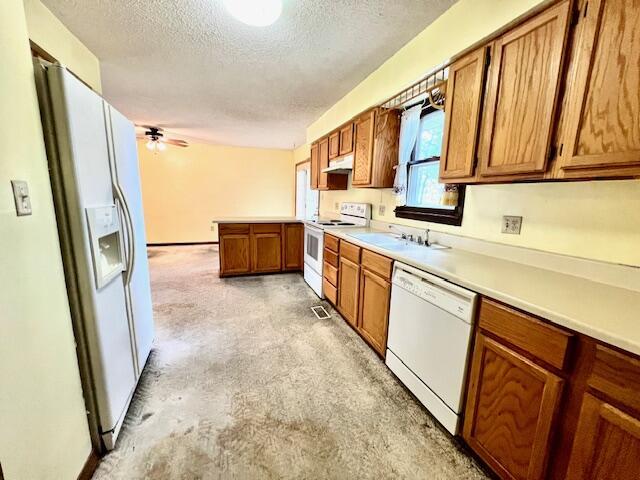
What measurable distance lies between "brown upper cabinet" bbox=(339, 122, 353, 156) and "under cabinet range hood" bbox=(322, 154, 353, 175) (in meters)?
0.07

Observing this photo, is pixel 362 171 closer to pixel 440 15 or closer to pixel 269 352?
pixel 440 15

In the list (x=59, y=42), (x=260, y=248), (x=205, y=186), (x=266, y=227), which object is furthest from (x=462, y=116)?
(x=205, y=186)

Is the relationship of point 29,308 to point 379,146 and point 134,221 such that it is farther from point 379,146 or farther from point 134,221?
point 379,146

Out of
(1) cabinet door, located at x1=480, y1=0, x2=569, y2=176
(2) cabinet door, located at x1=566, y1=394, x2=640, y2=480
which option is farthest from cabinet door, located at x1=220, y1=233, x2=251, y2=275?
(2) cabinet door, located at x1=566, y1=394, x2=640, y2=480

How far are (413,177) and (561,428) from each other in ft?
6.72

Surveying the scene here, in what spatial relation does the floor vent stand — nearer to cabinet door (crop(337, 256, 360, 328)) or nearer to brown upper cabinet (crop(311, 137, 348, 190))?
cabinet door (crop(337, 256, 360, 328))

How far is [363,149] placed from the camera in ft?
9.12

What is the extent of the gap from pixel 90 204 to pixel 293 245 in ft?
10.3

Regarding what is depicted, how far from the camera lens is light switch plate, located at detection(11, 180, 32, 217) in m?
0.87

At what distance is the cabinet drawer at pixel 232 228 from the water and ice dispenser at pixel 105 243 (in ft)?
7.74

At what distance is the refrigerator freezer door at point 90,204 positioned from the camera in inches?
42.1

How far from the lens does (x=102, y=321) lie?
1.24 metres

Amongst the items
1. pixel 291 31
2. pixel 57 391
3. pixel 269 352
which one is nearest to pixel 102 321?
pixel 57 391

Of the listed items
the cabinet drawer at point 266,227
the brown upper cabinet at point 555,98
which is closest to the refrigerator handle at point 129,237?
the brown upper cabinet at point 555,98
